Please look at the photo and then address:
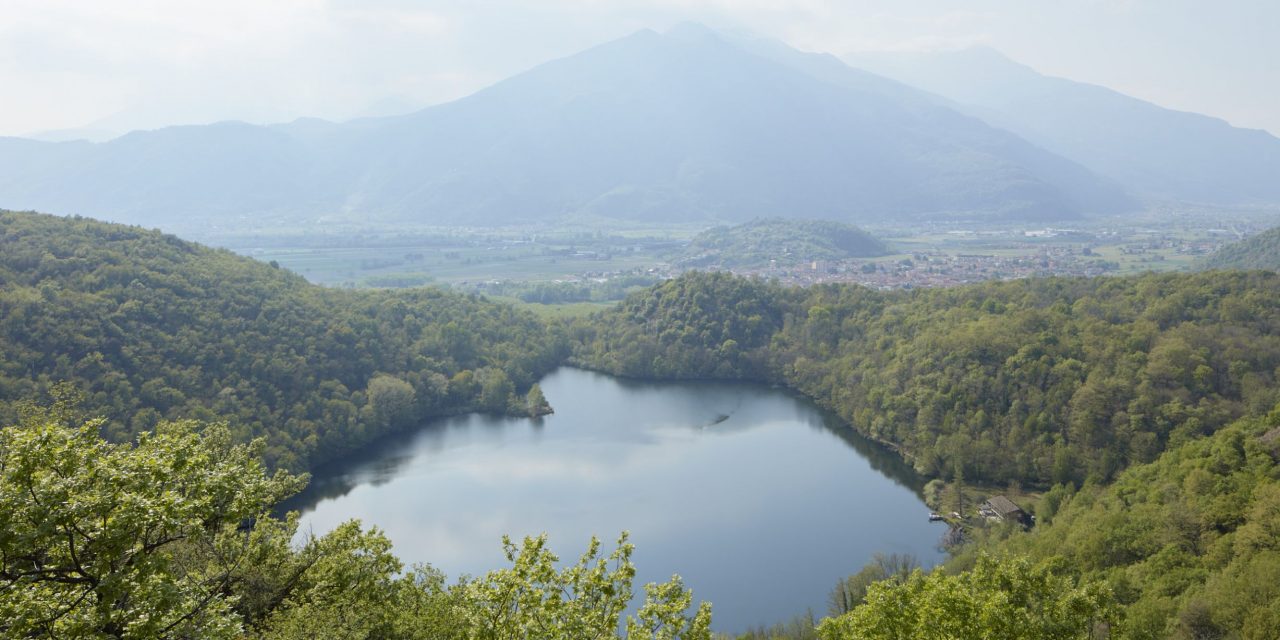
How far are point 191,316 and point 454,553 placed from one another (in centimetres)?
2565

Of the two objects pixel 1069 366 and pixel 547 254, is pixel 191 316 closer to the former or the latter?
pixel 1069 366

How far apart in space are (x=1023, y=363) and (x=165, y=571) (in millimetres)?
45198

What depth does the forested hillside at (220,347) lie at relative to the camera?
125 feet

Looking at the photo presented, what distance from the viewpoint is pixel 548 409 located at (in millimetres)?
56750

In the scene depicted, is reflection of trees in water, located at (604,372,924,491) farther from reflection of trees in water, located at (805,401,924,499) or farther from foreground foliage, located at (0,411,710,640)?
foreground foliage, located at (0,411,710,640)

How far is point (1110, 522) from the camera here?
2664 centimetres

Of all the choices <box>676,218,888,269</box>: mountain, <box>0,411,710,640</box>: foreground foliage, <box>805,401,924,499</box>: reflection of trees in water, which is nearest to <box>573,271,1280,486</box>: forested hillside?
<box>805,401,924,499</box>: reflection of trees in water

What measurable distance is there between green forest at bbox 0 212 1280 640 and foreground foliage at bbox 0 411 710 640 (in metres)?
0.04

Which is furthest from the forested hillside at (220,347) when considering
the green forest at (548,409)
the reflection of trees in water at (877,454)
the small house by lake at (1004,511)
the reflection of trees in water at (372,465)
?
the small house by lake at (1004,511)

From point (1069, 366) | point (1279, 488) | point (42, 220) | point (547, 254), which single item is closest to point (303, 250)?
point (547, 254)

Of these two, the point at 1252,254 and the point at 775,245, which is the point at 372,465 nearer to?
the point at 1252,254

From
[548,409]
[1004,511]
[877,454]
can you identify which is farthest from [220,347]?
[1004,511]

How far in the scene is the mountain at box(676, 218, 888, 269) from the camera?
132m

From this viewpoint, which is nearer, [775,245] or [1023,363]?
[1023,363]
